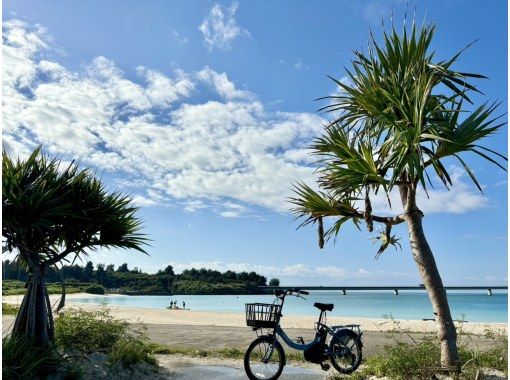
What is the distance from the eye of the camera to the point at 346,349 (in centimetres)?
829

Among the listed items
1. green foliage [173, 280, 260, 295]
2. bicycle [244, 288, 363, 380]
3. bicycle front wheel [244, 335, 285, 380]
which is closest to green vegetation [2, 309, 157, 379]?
bicycle front wheel [244, 335, 285, 380]

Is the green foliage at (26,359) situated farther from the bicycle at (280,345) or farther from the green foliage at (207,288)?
the green foliage at (207,288)

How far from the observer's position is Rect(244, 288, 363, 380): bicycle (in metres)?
7.64

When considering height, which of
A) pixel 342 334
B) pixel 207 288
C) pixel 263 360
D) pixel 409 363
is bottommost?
pixel 263 360

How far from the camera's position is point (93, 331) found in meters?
9.03

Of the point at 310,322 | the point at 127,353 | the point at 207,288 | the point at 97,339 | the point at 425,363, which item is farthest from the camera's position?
the point at 207,288

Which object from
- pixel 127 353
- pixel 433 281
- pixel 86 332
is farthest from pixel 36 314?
pixel 433 281

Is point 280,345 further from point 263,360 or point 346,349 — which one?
point 346,349

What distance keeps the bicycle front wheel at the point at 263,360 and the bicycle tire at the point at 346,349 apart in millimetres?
952

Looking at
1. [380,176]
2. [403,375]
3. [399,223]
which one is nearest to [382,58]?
[380,176]

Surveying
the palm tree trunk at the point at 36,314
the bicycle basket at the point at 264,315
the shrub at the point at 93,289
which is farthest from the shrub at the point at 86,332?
the shrub at the point at 93,289

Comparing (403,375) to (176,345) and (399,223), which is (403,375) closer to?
(399,223)

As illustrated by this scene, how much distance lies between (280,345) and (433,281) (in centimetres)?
255

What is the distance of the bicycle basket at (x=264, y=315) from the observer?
760 cm
